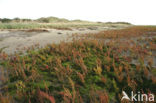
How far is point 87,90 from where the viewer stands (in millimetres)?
2352

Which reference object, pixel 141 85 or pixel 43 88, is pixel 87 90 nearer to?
pixel 43 88

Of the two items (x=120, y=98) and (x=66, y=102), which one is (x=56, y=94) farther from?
(x=120, y=98)

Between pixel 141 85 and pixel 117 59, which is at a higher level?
pixel 117 59

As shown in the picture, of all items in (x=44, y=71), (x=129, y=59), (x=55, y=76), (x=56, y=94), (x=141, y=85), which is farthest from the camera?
(x=129, y=59)

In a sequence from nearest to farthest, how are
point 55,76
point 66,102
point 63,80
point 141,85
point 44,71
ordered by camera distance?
point 66,102
point 141,85
point 63,80
point 55,76
point 44,71

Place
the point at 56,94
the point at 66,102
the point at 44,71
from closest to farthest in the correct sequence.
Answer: the point at 66,102
the point at 56,94
the point at 44,71

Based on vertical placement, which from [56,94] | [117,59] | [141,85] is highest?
[117,59]

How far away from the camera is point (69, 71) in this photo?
3070 millimetres

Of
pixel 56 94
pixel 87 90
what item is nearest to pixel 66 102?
pixel 56 94

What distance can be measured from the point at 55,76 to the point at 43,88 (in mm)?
596

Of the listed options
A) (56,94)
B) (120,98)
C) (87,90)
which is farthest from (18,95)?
(120,98)

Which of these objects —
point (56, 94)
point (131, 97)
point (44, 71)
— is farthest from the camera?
point (44, 71)

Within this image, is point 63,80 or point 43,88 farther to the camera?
point 63,80

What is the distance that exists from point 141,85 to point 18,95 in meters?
2.72
